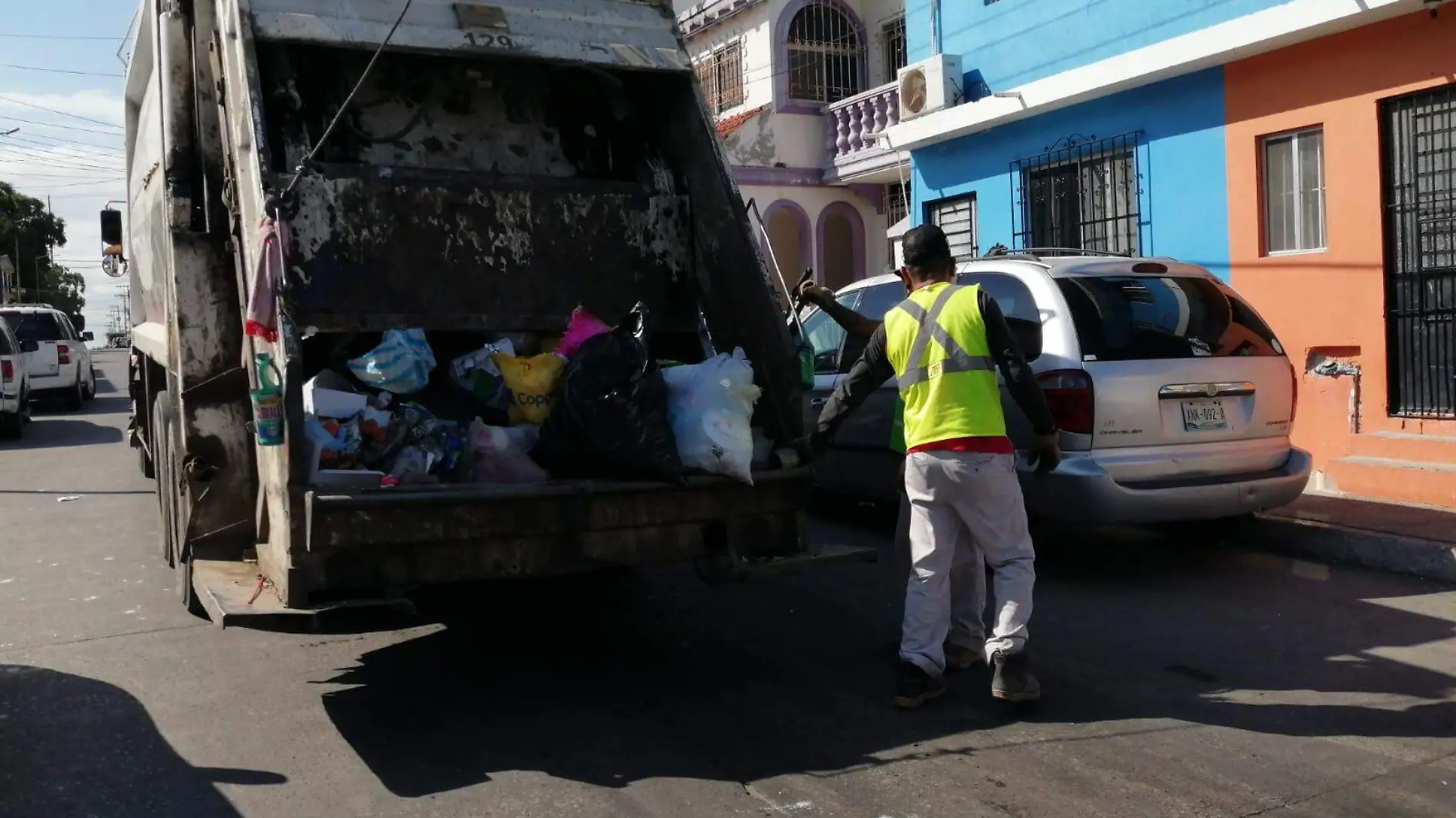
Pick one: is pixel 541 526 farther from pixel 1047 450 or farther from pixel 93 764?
pixel 1047 450

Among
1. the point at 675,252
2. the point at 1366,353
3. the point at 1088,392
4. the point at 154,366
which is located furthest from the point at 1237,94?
the point at 154,366

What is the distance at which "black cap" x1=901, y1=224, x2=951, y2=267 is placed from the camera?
4.72 m

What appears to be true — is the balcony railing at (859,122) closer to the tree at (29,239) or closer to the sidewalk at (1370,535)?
the sidewalk at (1370,535)

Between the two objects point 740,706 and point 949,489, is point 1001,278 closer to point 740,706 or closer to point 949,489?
point 949,489

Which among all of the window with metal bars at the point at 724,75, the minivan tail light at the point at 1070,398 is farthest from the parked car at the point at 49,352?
the minivan tail light at the point at 1070,398

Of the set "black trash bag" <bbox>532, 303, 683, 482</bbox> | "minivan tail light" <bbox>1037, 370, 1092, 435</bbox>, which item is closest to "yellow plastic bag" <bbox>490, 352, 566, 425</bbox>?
"black trash bag" <bbox>532, 303, 683, 482</bbox>

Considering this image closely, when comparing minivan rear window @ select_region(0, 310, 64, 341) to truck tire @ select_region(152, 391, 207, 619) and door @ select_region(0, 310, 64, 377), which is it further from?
truck tire @ select_region(152, 391, 207, 619)

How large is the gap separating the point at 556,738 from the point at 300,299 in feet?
6.31

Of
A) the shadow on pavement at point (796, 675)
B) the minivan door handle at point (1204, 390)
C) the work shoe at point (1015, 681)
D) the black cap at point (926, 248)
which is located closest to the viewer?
the shadow on pavement at point (796, 675)

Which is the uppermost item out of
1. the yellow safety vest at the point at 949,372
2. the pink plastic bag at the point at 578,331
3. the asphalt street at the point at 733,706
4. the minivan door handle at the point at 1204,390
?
the pink plastic bag at the point at 578,331

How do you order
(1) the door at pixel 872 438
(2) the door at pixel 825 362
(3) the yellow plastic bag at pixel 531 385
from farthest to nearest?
(2) the door at pixel 825 362 < (1) the door at pixel 872 438 < (3) the yellow plastic bag at pixel 531 385

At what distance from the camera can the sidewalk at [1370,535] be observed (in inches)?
260

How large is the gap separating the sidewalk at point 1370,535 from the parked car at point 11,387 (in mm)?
14311

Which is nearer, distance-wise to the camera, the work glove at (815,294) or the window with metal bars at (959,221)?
the work glove at (815,294)
